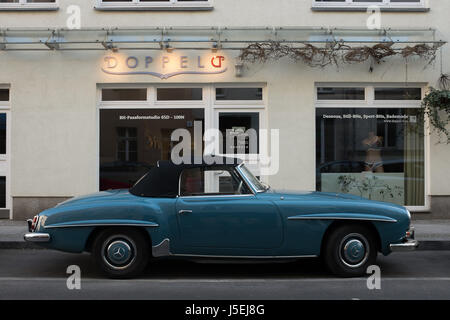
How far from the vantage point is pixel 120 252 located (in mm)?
6629

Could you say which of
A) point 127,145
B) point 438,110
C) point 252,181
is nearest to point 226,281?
point 252,181

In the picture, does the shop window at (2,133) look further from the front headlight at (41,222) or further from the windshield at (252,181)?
the windshield at (252,181)

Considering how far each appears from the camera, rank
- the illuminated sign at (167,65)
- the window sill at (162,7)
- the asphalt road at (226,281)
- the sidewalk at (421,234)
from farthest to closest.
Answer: the window sill at (162,7), the illuminated sign at (167,65), the sidewalk at (421,234), the asphalt road at (226,281)

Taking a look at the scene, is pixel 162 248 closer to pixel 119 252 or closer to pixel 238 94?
pixel 119 252

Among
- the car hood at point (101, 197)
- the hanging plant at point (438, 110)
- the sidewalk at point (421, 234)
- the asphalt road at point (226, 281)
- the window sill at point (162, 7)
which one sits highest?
the window sill at point (162, 7)

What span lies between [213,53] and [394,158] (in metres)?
4.47

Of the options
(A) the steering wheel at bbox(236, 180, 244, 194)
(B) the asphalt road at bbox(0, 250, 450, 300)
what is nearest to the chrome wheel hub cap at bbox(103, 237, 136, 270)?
(B) the asphalt road at bbox(0, 250, 450, 300)

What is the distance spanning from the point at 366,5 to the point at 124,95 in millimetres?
5458

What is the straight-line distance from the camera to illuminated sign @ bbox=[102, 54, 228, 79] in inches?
447

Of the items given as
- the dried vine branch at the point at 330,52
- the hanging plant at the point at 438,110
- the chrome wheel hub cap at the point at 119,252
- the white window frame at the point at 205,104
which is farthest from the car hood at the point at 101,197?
the hanging plant at the point at 438,110

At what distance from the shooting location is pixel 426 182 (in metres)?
11.6

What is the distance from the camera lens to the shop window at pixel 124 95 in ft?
38.1

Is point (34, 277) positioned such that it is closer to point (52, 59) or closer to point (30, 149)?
point (30, 149)

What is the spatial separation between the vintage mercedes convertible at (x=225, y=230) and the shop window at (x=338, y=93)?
17.1 ft
